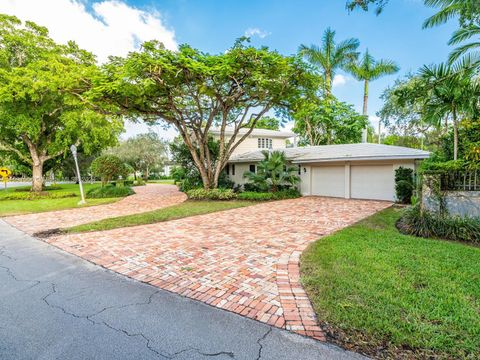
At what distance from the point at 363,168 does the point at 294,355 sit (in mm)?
13942

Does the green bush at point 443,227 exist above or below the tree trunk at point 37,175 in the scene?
below

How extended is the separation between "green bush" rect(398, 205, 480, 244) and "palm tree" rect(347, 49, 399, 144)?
17.3 m

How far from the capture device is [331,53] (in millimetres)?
21547

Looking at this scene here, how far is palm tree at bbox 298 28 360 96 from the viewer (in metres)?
21.2

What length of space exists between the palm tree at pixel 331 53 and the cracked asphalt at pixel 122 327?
71.3ft

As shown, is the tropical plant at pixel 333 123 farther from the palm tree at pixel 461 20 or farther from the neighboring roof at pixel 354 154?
the palm tree at pixel 461 20

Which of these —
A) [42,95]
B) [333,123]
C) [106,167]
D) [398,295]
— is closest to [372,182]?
[333,123]

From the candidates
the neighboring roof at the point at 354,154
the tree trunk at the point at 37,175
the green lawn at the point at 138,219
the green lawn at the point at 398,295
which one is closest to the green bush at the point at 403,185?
the neighboring roof at the point at 354,154

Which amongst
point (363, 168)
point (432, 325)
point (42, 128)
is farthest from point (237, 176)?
point (432, 325)

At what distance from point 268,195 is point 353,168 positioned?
5.29 meters

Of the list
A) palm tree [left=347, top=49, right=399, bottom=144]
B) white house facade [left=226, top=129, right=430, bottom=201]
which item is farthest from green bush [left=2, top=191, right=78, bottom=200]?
palm tree [left=347, top=49, right=399, bottom=144]

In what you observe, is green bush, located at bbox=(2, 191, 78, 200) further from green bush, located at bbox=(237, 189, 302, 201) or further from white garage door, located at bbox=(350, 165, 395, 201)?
white garage door, located at bbox=(350, 165, 395, 201)

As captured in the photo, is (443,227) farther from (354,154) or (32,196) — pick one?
(32,196)

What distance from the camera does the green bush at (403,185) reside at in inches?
480
